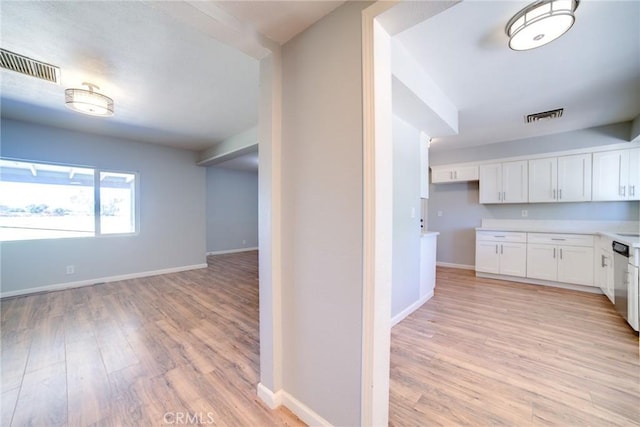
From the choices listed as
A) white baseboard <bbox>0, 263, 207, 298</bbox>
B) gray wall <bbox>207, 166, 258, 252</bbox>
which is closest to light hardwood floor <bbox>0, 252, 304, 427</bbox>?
white baseboard <bbox>0, 263, 207, 298</bbox>

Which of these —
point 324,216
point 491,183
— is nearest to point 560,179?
point 491,183

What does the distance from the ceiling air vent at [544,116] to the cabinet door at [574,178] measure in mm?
1095

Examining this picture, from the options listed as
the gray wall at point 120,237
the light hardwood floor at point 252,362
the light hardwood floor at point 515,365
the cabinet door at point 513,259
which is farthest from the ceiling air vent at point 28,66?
the cabinet door at point 513,259

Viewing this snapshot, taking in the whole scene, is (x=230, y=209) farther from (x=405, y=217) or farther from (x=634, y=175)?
(x=634, y=175)

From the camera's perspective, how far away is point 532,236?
4.02m

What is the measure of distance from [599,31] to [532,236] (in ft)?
10.5

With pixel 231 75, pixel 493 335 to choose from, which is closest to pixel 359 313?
pixel 493 335

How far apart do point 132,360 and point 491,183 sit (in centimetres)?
579

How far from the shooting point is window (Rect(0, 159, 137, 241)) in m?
3.54

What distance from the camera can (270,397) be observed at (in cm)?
156

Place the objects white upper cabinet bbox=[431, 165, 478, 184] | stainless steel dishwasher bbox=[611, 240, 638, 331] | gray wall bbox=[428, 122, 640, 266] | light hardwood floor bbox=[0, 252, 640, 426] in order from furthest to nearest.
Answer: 1. white upper cabinet bbox=[431, 165, 478, 184]
2. gray wall bbox=[428, 122, 640, 266]
3. stainless steel dishwasher bbox=[611, 240, 638, 331]
4. light hardwood floor bbox=[0, 252, 640, 426]

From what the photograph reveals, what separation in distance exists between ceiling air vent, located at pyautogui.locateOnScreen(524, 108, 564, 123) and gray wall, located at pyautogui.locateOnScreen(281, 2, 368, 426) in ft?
11.1

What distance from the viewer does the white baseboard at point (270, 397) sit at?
1.55 metres

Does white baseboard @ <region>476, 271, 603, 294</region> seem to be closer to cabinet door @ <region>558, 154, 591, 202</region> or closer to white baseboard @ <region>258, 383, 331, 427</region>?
cabinet door @ <region>558, 154, 591, 202</region>
